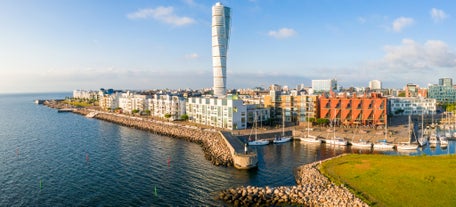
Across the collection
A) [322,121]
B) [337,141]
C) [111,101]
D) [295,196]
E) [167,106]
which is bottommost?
[295,196]

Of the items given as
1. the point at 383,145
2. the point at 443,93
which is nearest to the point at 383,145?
the point at 383,145

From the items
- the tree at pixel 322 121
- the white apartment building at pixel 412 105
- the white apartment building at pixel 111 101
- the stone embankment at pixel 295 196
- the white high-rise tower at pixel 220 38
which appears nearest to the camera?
the stone embankment at pixel 295 196

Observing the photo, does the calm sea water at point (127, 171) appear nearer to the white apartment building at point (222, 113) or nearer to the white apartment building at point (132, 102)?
the white apartment building at point (222, 113)

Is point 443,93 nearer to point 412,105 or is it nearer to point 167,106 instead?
point 412,105

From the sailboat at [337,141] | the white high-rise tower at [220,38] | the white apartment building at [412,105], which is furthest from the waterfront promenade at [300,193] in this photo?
the white apartment building at [412,105]

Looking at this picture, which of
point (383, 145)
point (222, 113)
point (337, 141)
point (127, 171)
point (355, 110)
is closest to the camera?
point (127, 171)
